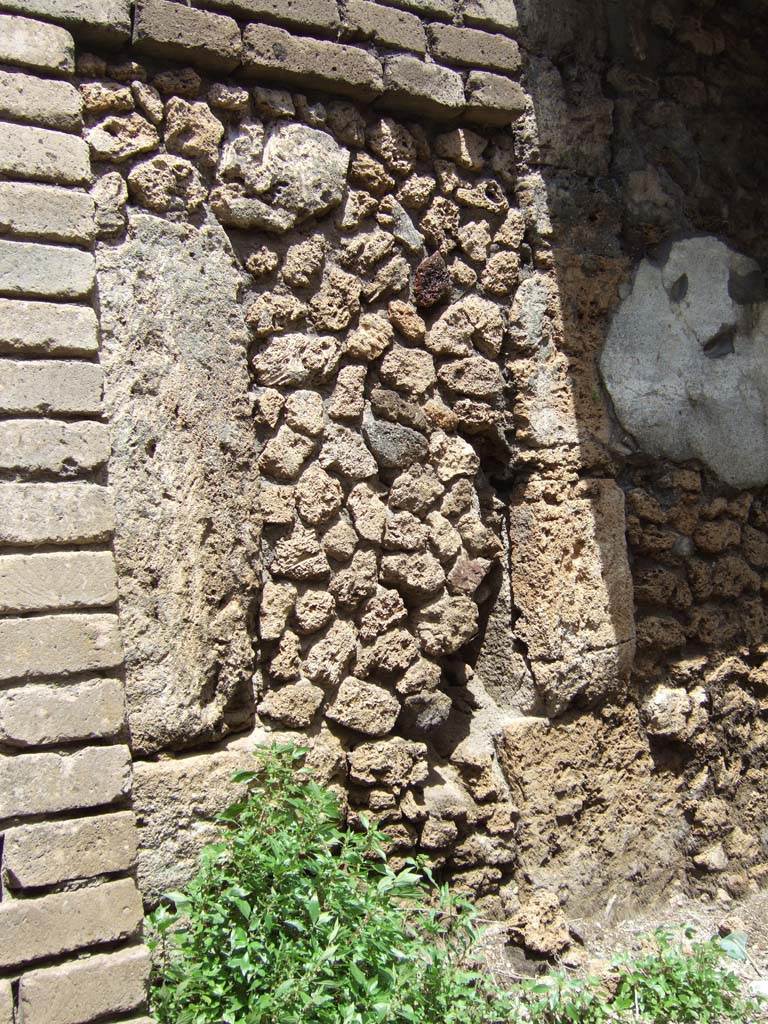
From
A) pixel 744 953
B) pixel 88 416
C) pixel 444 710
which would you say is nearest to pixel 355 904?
pixel 444 710

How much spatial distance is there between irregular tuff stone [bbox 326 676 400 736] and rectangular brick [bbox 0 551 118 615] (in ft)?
2.98

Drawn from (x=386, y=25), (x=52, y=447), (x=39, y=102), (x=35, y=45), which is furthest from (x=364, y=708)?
(x=386, y=25)

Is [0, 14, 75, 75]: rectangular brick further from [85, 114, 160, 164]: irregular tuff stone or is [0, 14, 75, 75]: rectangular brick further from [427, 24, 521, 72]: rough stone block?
[427, 24, 521, 72]: rough stone block

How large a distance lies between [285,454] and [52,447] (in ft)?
2.72

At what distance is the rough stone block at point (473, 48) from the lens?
9.99ft

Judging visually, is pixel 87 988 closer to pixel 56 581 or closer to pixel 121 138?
pixel 56 581

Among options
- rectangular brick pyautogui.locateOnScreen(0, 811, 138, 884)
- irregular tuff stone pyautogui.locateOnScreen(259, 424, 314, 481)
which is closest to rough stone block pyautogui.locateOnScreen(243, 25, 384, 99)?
irregular tuff stone pyautogui.locateOnScreen(259, 424, 314, 481)

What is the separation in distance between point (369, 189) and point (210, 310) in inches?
25.8

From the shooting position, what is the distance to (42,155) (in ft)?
6.79

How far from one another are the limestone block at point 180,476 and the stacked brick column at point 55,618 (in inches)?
14.9

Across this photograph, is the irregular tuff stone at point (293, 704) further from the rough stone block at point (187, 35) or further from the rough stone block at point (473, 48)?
the rough stone block at point (473, 48)

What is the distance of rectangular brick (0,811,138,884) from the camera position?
72.1 inches

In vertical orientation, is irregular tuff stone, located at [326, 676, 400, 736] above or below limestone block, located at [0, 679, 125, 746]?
below

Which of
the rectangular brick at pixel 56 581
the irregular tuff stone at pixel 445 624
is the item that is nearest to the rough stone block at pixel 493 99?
the irregular tuff stone at pixel 445 624
